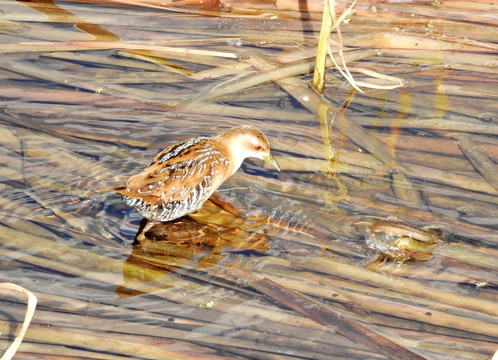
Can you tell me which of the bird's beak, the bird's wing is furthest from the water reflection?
the bird's beak

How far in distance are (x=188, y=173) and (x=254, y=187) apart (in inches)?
23.3

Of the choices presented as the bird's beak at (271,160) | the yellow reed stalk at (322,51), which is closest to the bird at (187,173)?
the bird's beak at (271,160)

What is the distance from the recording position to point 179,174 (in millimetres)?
4547

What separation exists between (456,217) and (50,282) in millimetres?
2463

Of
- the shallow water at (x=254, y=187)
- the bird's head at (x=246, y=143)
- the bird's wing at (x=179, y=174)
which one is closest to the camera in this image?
the shallow water at (x=254, y=187)

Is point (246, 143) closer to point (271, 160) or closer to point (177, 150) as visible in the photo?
point (271, 160)

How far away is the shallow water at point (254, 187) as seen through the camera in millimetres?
3893

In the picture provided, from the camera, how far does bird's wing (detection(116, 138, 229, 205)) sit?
443cm

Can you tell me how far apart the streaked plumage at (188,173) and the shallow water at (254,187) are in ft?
0.69

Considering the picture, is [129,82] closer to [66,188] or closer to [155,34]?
[155,34]

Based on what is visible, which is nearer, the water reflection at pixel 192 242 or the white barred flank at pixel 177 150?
the water reflection at pixel 192 242

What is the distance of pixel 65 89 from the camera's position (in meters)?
5.79

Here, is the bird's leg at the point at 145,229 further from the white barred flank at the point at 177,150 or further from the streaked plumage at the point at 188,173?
the white barred flank at the point at 177,150

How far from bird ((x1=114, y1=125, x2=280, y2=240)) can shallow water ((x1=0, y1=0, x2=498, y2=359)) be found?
0.20m
